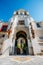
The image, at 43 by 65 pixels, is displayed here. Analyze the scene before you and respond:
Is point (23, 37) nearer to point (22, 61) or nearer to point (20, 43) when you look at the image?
point (20, 43)

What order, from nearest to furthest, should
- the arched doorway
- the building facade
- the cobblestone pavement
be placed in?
the cobblestone pavement → the building facade → the arched doorway

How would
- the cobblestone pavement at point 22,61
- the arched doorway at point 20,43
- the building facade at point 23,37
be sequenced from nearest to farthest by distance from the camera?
the cobblestone pavement at point 22,61 < the building facade at point 23,37 < the arched doorway at point 20,43

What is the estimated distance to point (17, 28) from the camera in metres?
22.7

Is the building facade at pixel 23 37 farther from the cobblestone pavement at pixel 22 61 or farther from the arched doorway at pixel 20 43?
the cobblestone pavement at pixel 22 61

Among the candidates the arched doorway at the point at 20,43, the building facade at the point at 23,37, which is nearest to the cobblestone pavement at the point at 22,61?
the building facade at the point at 23,37

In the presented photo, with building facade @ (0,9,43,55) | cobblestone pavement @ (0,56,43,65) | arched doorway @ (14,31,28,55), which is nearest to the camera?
cobblestone pavement @ (0,56,43,65)

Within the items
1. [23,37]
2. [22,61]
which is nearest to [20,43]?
[23,37]

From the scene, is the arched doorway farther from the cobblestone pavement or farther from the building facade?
the cobblestone pavement

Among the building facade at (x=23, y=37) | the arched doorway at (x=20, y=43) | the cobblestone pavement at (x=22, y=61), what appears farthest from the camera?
the arched doorway at (x=20, y=43)

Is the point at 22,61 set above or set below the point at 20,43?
below

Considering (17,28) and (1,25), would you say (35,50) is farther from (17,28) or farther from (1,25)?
(1,25)

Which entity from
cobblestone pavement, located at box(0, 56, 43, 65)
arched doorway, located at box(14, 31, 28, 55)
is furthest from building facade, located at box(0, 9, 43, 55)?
cobblestone pavement, located at box(0, 56, 43, 65)

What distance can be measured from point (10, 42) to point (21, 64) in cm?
1072

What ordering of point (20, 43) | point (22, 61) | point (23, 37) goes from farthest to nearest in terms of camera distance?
point (20, 43) < point (23, 37) < point (22, 61)
